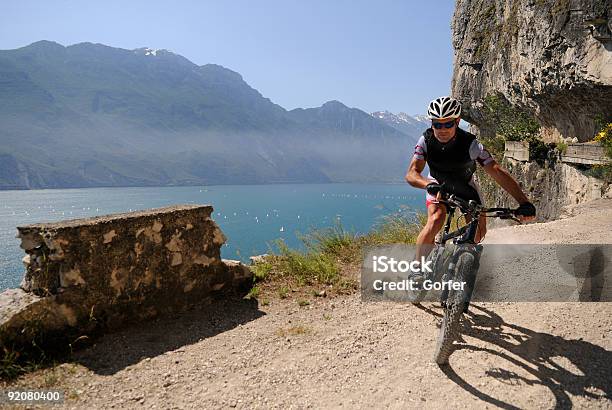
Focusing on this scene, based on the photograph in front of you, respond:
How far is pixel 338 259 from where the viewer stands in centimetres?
798

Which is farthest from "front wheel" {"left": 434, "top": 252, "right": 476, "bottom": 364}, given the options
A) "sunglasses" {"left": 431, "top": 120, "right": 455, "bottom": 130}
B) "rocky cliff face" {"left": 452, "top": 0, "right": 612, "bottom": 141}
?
"rocky cliff face" {"left": 452, "top": 0, "right": 612, "bottom": 141}

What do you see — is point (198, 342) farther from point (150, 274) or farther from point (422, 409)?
point (422, 409)

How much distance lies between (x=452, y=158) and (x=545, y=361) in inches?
86.8

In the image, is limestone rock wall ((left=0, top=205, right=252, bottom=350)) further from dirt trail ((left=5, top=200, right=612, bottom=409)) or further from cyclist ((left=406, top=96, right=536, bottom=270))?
cyclist ((left=406, top=96, right=536, bottom=270))

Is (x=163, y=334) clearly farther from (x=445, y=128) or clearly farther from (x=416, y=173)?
(x=445, y=128)

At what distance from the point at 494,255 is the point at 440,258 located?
308 cm

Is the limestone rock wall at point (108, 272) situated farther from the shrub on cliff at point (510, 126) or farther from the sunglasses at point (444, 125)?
the shrub on cliff at point (510, 126)

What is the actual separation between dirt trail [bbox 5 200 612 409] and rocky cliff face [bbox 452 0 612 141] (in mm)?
15286

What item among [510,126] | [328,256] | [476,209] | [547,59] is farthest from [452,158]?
[510,126]

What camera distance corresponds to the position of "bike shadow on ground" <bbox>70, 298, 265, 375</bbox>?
4258 millimetres

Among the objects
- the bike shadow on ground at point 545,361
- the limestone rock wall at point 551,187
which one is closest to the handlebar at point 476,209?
the bike shadow on ground at point 545,361

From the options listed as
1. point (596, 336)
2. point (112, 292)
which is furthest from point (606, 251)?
point (112, 292)

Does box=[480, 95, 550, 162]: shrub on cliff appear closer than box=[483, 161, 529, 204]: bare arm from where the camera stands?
No

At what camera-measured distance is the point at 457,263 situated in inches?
148
